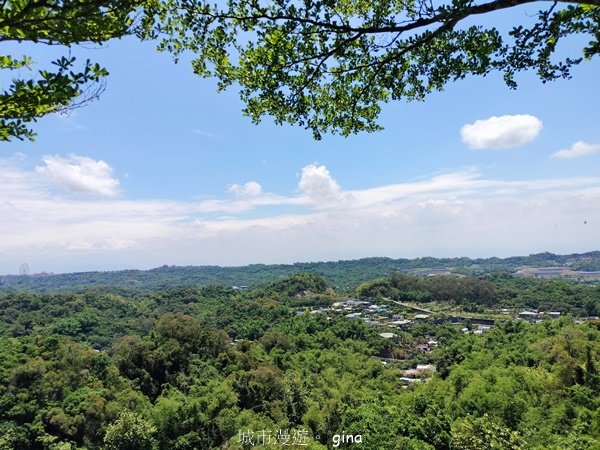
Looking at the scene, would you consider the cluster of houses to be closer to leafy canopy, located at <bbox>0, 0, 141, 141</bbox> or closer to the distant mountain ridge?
the distant mountain ridge

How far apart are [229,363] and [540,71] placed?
23907 millimetres

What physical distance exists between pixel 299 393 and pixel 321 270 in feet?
364

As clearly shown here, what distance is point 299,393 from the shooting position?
64.5 ft

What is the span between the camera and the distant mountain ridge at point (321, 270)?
116562 millimetres

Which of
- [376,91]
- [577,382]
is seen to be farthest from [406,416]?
[376,91]

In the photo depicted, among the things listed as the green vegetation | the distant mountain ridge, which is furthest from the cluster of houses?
the green vegetation

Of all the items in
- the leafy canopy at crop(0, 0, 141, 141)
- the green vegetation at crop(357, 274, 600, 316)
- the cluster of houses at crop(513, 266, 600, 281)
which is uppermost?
the leafy canopy at crop(0, 0, 141, 141)

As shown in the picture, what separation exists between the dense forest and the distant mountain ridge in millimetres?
79195

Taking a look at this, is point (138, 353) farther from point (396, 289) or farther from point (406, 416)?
point (396, 289)

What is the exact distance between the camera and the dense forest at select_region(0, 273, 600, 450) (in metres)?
12.8

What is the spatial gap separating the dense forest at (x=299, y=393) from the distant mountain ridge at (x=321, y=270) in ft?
260

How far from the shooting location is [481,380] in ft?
57.6

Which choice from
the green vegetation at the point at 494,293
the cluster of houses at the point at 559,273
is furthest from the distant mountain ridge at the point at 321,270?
the green vegetation at the point at 494,293

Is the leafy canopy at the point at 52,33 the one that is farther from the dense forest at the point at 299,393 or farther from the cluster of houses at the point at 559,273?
the cluster of houses at the point at 559,273
